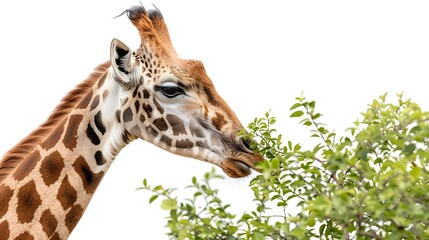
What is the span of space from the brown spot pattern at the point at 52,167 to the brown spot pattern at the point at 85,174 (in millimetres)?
91

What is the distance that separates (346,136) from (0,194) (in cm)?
209

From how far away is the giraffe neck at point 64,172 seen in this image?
475 cm

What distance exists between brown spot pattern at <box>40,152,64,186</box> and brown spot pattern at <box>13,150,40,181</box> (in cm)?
6

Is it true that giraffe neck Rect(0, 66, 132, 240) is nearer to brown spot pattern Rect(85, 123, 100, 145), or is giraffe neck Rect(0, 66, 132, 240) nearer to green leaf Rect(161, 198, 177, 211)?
brown spot pattern Rect(85, 123, 100, 145)

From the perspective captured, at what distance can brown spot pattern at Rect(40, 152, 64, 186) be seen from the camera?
4816 mm

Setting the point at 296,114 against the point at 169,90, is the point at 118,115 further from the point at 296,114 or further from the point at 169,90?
the point at 296,114

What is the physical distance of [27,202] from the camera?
4.77 meters

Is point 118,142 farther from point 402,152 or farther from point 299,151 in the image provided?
point 402,152

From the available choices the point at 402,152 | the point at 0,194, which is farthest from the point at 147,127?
the point at 402,152

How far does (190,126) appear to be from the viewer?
15.8 feet

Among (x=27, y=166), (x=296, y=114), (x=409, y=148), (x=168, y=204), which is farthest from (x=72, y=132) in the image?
(x=409, y=148)

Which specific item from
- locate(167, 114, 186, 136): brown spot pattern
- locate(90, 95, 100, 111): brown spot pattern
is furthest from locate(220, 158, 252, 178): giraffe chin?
locate(90, 95, 100, 111): brown spot pattern

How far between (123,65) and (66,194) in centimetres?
80

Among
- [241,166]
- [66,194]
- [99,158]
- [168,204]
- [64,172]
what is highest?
[241,166]
